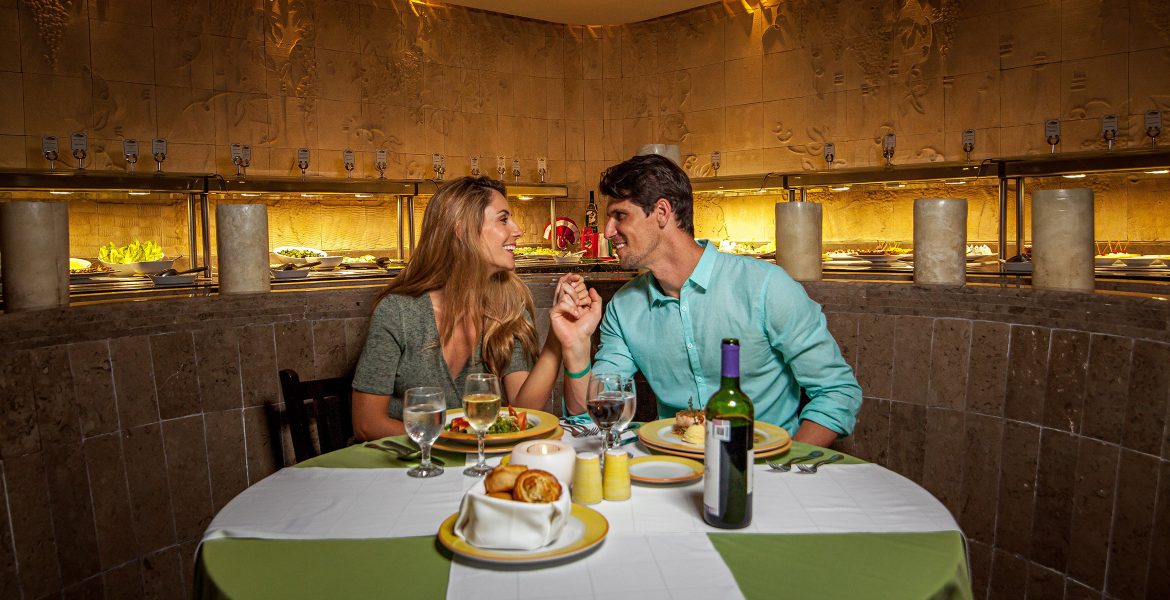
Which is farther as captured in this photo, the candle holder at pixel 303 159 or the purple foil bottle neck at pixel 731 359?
the candle holder at pixel 303 159

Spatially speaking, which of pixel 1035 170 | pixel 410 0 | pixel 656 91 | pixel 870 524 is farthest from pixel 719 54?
pixel 870 524

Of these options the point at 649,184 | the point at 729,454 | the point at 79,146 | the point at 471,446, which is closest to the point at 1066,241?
the point at 649,184

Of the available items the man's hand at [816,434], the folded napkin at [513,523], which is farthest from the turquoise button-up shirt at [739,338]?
the folded napkin at [513,523]

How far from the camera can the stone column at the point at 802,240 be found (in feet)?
10.1

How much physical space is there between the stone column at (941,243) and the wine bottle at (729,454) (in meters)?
1.69

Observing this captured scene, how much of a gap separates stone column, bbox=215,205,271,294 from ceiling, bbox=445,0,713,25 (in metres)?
4.58

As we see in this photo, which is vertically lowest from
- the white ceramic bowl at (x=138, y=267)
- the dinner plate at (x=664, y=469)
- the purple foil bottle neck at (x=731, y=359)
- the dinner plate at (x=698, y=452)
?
the dinner plate at (x=664, y=469)

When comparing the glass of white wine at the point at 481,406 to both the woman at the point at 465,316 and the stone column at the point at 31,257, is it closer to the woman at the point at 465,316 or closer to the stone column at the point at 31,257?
the woman at the point at 465,316

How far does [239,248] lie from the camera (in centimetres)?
264

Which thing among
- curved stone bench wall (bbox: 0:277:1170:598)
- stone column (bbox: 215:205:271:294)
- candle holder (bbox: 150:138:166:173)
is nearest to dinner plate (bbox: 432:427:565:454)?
curved stone bench wall (bbox: 0:277:1170:598)

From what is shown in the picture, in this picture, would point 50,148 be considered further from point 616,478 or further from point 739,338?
point 616,478

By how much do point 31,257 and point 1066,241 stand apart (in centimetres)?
295

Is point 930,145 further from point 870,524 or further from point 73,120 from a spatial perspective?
point 73,120

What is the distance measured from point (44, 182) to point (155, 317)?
311 cm
